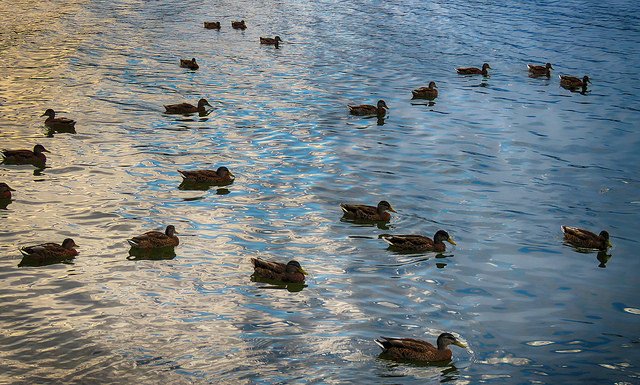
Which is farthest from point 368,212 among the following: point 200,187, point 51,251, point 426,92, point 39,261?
point 426,92

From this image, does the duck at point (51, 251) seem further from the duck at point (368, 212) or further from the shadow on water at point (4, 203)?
the duck at point (368, 212)

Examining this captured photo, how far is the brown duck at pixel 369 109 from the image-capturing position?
30523 mm

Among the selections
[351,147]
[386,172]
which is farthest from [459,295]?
[351,147]

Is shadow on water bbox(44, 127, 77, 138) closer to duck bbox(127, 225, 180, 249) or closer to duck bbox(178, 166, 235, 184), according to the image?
duck bbox(178, 166, 235, 184)

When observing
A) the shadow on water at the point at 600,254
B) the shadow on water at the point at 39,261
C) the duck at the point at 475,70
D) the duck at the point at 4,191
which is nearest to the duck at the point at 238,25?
the duck at the point at 475,70

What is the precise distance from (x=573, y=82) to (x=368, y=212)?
17.5 metres

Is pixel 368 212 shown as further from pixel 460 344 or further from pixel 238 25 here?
pixel 238 25

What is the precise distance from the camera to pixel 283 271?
683 inches

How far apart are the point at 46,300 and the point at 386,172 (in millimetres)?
10970

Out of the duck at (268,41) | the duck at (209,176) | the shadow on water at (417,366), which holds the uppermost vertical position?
the duck at (268,41)

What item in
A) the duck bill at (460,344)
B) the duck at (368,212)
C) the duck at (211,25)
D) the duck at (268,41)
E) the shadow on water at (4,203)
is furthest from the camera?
the duck at (211,25)

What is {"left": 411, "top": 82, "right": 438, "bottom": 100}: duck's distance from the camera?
33.2m

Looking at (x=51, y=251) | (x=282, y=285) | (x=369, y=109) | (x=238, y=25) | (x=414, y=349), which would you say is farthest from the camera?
(x=238, y=25)

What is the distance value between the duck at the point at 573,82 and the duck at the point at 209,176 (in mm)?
16880
